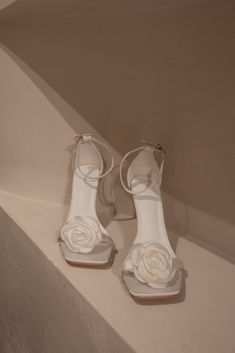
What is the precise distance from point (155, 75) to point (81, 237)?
1.55ft

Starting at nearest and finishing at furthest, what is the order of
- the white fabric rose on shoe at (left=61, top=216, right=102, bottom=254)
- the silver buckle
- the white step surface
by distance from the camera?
1. the white step surface
2. the white fabric rose on shoe at (left=61, top=216, right=102, bottom=254)
3. the silver buckle

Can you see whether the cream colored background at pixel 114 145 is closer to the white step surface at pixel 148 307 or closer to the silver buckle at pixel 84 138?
the white step surface at pixel 148 307

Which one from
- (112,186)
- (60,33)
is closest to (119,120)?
(112,186)

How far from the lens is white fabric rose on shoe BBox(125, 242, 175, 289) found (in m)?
0.51

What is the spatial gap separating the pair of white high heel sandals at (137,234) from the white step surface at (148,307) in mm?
28

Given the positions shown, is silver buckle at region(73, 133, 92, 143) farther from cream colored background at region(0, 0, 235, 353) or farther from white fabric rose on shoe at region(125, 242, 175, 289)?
white fabric rose on shoe at region(125, 242, 175, 289)

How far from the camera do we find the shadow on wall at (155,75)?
0.67 metres

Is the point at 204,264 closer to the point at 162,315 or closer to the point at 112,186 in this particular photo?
the point at 162,315

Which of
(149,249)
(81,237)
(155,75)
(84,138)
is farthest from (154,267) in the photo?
(155,75)

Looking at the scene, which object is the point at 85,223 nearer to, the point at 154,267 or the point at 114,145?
the point at 154,267

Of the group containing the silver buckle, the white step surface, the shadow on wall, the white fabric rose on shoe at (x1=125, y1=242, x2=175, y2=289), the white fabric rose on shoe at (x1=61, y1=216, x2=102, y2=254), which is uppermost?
the shadow on wall

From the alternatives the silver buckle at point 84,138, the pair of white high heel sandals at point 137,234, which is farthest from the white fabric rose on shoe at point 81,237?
the silver buckle at point 84,138

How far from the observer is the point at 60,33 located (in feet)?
2.88

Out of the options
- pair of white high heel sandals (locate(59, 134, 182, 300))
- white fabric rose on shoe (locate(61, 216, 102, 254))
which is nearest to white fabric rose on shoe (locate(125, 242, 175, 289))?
pair of white high heel sandals (locate(59, 134, 182, 300))
